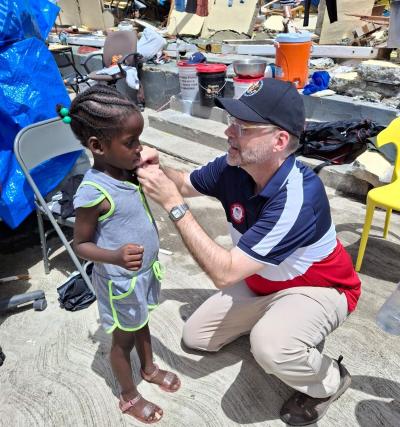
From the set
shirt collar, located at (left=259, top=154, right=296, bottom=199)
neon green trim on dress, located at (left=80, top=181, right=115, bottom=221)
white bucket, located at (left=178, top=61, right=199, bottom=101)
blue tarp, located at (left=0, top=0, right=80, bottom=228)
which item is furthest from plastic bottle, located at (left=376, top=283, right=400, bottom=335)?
white bucket, located at (left=178, top=61, right=199, bottom=101)

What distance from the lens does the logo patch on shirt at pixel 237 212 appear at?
7.06 feet

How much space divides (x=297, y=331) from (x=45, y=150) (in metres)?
2.23

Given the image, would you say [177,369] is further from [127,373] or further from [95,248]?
[95,248]

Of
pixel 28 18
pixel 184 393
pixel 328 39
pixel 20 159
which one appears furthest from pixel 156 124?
Answer: pixel 184 393

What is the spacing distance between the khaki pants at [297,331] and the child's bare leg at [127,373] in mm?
597

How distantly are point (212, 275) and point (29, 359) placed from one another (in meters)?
1.38

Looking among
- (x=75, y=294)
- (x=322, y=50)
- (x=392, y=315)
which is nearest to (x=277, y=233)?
(x=392, y=315)

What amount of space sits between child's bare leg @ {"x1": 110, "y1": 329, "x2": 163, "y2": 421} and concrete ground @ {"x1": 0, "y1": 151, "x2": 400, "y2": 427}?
0.24 ft

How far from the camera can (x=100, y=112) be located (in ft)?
5.13

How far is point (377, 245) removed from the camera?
3406mm

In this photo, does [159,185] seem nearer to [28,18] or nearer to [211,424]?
[211,424]

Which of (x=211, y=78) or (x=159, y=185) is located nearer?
(x=159, y=185)

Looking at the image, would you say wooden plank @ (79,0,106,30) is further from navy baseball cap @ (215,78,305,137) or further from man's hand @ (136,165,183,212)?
man's hand @ (136,165,183,212)

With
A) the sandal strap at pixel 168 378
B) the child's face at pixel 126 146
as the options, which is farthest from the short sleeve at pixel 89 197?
the sandal strap at pixel 168 378
